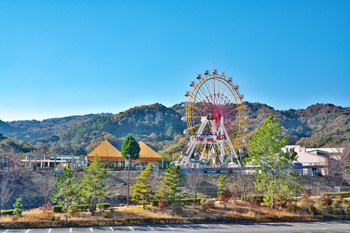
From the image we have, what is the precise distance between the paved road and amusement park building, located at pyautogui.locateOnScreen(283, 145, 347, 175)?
91.4 feet

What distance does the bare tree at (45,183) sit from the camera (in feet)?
111

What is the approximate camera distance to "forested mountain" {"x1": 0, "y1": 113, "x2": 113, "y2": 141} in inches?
6491

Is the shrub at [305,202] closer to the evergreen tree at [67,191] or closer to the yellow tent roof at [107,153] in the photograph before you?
the evergreen tree at [67,191]

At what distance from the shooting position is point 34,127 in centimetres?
18112

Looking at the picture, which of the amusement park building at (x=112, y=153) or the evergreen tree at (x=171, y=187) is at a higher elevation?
the amusement park building at (x=112, y=153)

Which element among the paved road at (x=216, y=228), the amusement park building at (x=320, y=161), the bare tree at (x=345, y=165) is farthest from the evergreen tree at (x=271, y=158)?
the amusement park building at (x=320, y=161)

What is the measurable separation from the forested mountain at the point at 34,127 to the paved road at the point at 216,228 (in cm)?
15523

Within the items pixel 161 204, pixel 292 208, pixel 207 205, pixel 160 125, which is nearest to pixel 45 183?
pixel 161 204

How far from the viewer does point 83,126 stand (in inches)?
5507

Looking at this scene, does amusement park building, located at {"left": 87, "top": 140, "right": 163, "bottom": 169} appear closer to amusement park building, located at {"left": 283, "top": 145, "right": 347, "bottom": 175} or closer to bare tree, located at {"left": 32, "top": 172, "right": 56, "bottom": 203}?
bare tree, located at {"left": 32, "top": 172, "right": 56, "bottom": 203}

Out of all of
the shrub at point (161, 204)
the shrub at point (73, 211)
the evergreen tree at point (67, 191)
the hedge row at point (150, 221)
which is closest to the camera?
the hedge row at point (150, 221)

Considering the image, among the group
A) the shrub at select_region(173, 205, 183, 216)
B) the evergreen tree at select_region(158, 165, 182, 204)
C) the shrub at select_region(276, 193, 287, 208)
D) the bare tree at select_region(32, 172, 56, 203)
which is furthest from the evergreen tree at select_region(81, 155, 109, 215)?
the shrub at select_region(276, 193, 287, 208)

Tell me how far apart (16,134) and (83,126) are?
4991cm

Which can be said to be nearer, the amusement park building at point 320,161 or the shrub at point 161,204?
the shrub at point 161,204
